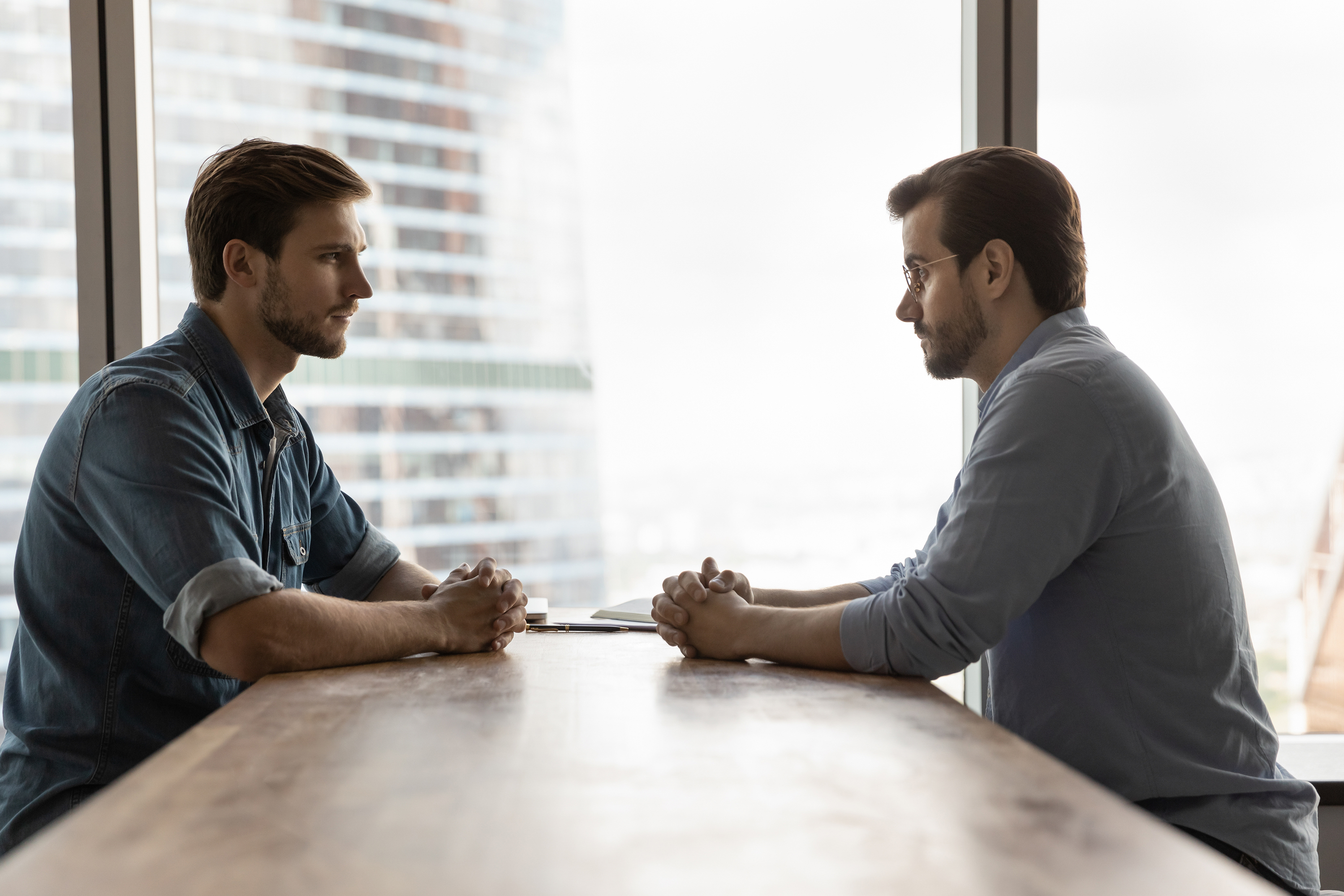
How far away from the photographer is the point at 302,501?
5.71 feet

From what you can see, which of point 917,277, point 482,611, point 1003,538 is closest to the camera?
point 1003,538

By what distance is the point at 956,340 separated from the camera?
5.24 ft

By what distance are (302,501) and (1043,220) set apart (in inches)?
53.7

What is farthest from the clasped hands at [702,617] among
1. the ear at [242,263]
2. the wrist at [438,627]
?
the ear at [242,263]

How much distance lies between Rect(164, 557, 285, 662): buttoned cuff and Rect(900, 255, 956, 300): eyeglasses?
3.76ft

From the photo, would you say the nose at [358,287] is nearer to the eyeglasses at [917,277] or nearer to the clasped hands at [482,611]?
the clasped hands at [482,611]

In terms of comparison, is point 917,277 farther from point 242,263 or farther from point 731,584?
point 242,263

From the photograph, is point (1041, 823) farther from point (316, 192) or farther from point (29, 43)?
point (29, 43)

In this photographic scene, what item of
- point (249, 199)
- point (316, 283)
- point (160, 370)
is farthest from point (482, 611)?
point (249, 199)

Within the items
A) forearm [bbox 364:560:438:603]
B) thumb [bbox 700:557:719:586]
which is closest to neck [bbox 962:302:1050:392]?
thumb [bbox 700:557:719:586]

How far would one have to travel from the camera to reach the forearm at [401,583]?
1833 mm

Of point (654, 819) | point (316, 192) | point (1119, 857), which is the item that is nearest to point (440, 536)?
point (316, 192)

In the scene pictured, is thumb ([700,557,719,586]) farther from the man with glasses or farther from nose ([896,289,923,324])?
nose ([896,289,923,324])

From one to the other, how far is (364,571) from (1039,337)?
4.29 feet
